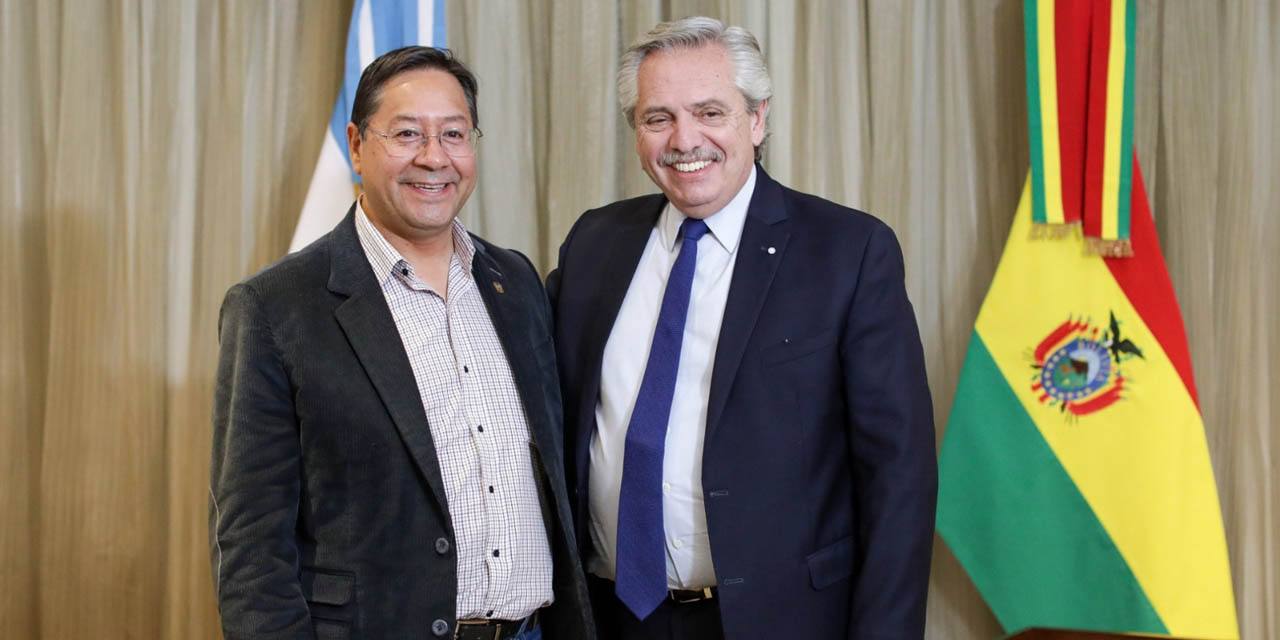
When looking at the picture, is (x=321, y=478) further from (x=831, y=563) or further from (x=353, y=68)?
(x=353, y=68)

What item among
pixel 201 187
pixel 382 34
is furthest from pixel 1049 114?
pixel 201 187

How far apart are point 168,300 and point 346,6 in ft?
3.12

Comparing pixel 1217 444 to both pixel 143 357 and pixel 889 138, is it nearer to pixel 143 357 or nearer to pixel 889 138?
pixel 889 138

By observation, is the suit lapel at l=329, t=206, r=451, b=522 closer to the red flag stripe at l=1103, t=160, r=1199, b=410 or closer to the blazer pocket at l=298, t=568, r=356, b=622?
the blazer pocket at l=298, t=568, r=356, b=622

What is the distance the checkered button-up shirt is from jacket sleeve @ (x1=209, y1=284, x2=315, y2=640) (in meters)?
Result: 0.20

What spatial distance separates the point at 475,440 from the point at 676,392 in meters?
0.36

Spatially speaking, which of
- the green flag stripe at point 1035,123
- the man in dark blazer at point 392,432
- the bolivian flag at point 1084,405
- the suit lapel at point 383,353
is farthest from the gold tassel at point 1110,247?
the suit lapel at point 383,353

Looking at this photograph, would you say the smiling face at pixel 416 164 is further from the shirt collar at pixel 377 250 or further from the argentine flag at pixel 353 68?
the argentine flag at pixel 353 68

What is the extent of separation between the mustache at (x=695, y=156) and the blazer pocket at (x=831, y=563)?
0.68 metres

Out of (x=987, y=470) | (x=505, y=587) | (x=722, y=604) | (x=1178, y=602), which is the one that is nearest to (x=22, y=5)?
(x=505, y=587)

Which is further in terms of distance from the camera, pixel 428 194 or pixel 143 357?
pixel 143 357

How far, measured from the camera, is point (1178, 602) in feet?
7.39

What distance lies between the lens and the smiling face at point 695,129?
181 cm

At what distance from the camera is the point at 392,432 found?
1557 millimetres
